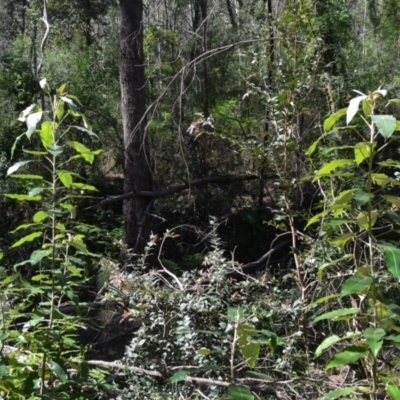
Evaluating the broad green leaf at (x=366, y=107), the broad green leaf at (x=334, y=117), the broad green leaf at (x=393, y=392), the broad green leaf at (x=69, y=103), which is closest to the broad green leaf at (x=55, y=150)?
the broad green leaf at (x=69, y=103)

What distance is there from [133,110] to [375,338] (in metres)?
7.26

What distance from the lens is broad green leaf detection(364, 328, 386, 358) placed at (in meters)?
1.65

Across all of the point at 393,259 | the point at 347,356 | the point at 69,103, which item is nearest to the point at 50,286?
the point at 69,103

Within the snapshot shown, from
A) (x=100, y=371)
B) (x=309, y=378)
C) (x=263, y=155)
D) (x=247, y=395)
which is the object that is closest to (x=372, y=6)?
(x=263, y=155)

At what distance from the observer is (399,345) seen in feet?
6.11

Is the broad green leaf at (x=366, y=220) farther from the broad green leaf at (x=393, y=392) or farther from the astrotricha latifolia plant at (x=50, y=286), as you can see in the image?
the astrotricha latifolia plant at (x=50, y=286)

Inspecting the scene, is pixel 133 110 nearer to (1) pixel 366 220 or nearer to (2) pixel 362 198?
(1) pixel 366 220

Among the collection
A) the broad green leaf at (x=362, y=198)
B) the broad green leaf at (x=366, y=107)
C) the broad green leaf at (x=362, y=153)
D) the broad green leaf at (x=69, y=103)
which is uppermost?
the broad green leaf at (x=69, y=103)

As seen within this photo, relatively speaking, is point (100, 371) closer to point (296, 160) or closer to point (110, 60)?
point (296, 160)

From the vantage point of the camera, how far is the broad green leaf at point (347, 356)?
1747 mm

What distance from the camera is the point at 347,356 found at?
1.77 meters

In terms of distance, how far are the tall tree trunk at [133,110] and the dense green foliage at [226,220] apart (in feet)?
0.75

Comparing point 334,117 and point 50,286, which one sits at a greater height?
point 334,117

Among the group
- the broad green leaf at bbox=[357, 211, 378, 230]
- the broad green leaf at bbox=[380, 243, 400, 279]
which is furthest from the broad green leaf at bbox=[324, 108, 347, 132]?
the broad green leaf at bbox=[380, 243, 400, 279]
